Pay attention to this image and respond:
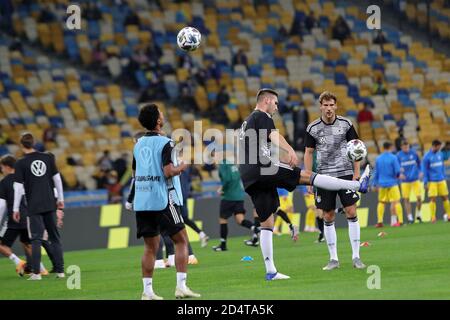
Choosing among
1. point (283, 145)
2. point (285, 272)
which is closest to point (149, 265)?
point (283, 145)

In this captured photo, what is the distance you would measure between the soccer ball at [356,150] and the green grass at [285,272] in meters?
1.61

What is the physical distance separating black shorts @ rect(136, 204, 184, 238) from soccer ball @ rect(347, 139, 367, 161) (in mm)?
3490

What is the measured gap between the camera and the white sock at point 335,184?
15.5 metres

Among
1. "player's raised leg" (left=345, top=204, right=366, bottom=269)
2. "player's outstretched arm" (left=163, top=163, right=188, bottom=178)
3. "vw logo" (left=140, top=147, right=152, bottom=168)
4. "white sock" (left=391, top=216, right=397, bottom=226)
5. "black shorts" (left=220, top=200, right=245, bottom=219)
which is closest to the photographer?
"player's outstretched arm" (left=163, top=163, right=188, bottom=178)

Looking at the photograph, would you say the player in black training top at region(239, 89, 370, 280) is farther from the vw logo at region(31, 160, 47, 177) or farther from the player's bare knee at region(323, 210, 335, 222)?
the vw logo at region(31, 160, 47, 177)

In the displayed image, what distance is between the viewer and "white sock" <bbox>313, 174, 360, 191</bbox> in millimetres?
15523

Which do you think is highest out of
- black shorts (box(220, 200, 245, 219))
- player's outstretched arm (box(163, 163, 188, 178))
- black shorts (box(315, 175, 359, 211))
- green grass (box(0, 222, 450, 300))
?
player's outstretched arm (box(163, 163, 188, 178))

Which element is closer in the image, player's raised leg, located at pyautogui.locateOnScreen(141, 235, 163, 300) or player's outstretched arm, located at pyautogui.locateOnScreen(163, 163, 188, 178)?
player's outstretched arm, located at pyautogui.locateOnScreen(163, 163, 188, 178)

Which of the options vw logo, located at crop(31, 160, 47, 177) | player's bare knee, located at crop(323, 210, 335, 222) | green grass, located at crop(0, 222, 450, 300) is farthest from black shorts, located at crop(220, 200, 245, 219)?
player's bare knee, located at crop(323, 210, 335, 222)

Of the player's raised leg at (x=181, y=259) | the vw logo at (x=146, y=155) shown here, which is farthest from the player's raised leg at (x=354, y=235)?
the vw logo at (x=146, y=155)

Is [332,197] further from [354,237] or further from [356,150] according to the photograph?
[356,150]

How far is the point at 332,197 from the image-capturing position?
637 inches

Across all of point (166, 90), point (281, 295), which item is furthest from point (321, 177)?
point (166, 90)

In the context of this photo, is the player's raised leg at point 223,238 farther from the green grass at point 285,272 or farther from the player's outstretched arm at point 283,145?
the player's outstretched arm at point 283,145
